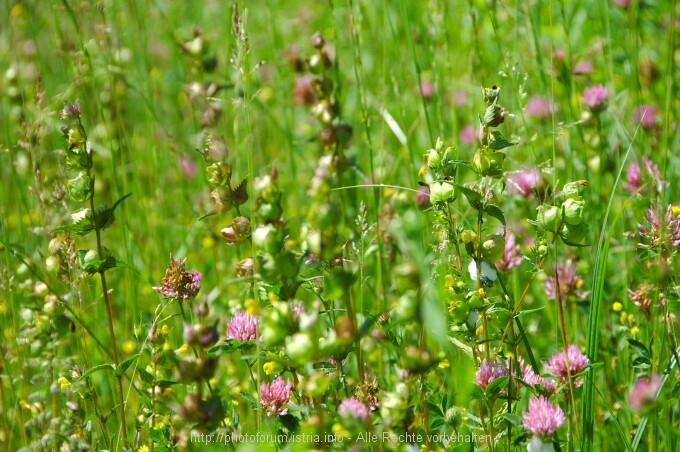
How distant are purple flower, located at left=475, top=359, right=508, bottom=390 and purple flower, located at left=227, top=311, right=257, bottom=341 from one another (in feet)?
1.20

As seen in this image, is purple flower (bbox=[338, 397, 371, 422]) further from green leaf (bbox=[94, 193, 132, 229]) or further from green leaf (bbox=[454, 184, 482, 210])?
green leaf (bbox=[94, 193, 132, 229])

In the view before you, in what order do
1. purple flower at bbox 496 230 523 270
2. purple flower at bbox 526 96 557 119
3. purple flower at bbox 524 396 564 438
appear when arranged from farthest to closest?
purple flower at bbox 526 96 557 119
purple flower at bbox 496 230 523 270
purple flower at bbox 524 396 564 438

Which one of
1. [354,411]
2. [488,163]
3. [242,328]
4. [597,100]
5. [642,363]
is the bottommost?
[354,411]

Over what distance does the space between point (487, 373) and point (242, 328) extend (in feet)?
1.32

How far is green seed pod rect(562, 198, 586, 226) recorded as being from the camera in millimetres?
1091

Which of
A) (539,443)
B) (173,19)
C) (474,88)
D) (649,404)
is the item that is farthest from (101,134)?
(649,404)

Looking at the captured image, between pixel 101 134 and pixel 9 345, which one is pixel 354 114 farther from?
pixel 9 345

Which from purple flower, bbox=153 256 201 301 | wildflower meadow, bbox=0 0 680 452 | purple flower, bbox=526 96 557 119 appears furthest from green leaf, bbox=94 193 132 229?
purple flower, bbox=526 96 557 119

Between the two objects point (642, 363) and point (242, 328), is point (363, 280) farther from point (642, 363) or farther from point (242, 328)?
point (642, 363)

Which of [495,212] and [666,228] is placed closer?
[495,212]

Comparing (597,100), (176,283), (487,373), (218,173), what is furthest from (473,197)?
(597,100)

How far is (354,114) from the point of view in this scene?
112 inches

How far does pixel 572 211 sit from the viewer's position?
1094 millimetres

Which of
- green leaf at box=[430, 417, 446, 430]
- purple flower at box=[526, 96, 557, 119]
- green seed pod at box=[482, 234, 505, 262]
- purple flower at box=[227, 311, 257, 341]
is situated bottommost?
green leaf at box=[430, 417, 446, 430]
